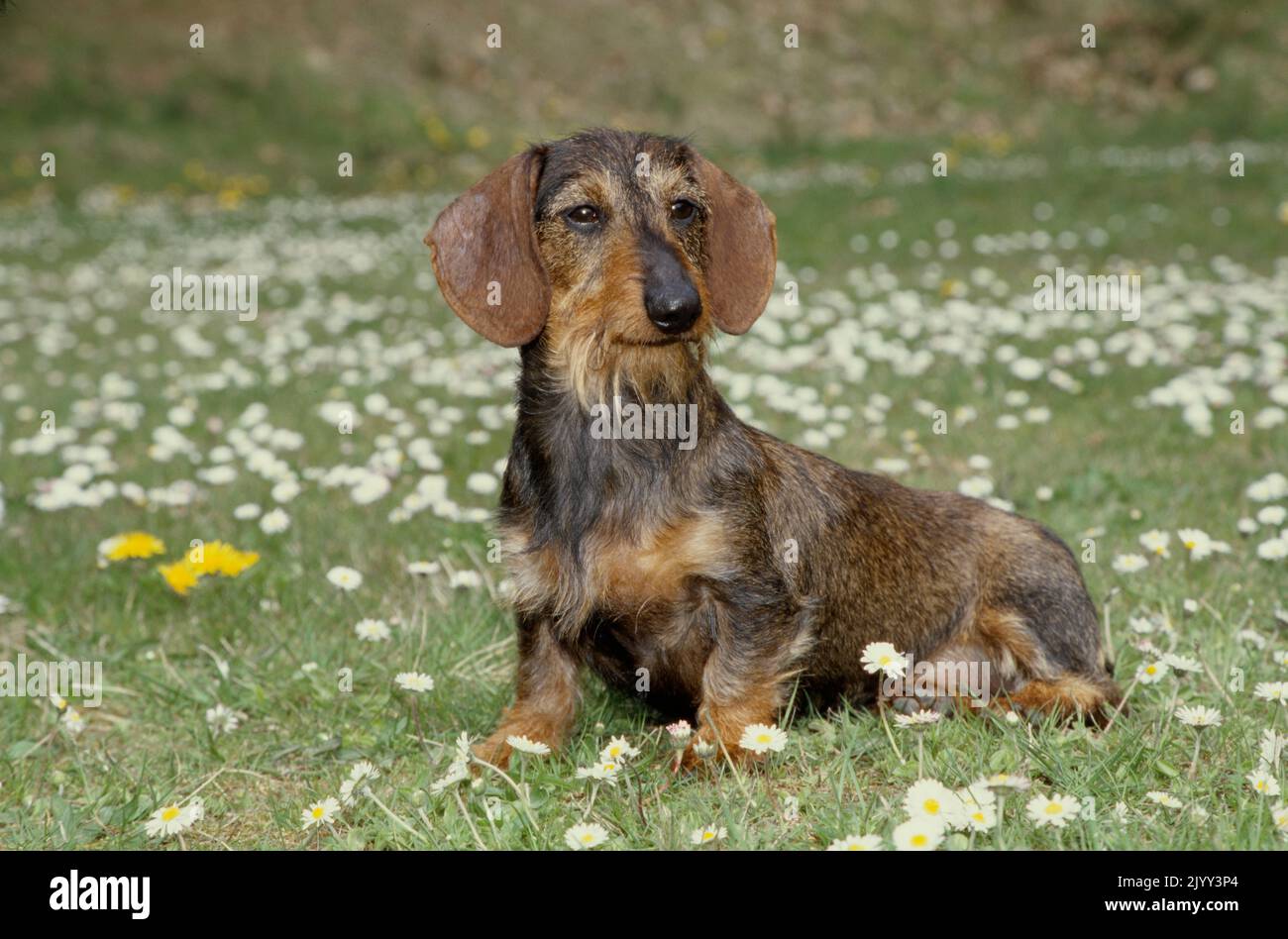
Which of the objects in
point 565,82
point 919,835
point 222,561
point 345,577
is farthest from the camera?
point 565,82

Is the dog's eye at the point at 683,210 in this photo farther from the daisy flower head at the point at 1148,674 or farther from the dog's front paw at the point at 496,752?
the daisy flower head at the point at 1148,674

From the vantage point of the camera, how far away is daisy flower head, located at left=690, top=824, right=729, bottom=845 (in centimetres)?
288

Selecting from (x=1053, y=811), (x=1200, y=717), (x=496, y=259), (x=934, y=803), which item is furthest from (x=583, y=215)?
(x=1200, y=717)

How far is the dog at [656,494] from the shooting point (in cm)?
344

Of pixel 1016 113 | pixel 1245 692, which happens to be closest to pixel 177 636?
pixel 1245 692

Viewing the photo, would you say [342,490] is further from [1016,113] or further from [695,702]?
[1016,113]

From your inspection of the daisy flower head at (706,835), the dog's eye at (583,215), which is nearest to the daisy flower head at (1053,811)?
the daisy flower head at (706,835)

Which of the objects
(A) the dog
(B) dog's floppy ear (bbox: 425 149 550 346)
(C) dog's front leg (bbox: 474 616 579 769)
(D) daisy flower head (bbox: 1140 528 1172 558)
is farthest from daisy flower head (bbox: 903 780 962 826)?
(D) daisy flower head (bbox: 1140 528 1172 558)

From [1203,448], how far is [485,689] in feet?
14.6

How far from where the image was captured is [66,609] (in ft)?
16.5

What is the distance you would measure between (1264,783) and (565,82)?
2311 cm

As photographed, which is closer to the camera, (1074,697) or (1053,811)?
(1053,811)

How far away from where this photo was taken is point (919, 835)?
2.58 meters

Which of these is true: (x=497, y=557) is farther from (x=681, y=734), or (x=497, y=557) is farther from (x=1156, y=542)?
(x=1156, y=542)
